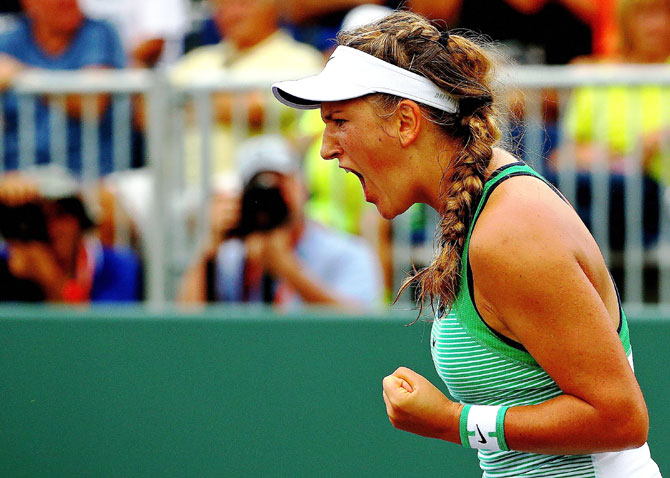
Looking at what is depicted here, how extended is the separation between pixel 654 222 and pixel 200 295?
208cm

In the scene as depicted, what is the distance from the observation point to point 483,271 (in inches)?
72.8

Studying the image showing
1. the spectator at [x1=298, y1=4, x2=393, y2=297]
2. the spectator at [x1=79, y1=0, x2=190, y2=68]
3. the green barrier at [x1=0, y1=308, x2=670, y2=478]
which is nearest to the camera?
the green barrier at [x1=0, y1=308, x2=670, y2=478]

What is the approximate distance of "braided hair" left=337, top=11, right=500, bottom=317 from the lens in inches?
77.3

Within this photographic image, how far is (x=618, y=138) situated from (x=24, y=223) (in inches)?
109

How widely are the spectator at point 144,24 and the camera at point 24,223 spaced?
5.84 ft

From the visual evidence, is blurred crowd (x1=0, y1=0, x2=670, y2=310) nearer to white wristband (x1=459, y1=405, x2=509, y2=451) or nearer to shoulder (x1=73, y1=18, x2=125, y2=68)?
shoulder (x1=73, y1=18, x2=125, y2=68)

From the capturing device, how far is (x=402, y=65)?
203 cm

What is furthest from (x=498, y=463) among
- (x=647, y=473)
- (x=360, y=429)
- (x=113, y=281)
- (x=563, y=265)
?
(x=113, y=281)

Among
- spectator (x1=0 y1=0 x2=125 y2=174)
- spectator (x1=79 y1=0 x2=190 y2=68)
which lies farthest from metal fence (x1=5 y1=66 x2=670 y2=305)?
spectator (x1=79 y1=0 x2=190 y2=68)

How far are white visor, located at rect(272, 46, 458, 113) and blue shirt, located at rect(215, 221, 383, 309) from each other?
2.50m

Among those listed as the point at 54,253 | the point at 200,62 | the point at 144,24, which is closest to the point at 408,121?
the point at 54,253

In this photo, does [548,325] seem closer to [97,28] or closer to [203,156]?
[203,156]

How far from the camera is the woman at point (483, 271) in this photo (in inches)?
70.9

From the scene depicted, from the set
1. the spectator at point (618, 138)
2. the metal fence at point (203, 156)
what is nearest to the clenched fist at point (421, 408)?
the metal fence at point (203, 156)
